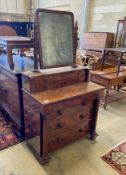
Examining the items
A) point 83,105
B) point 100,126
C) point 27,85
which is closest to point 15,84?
point 27,85

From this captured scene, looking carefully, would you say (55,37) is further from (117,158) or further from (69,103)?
(117,158)

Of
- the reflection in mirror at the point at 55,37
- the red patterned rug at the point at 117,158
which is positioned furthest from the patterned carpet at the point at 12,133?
the red patterned rug at the point at 117,158

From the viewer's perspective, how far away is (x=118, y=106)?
2797 mm

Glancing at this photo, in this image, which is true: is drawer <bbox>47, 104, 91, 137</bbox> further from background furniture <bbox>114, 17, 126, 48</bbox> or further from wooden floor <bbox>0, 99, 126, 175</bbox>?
background furniture <bbox>114, 17, 126, 48</bbox>

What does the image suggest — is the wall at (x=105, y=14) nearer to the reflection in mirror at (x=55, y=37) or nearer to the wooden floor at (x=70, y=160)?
the reflection in mirror at (x=55, y=37)

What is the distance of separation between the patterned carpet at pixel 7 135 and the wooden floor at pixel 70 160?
82 mm

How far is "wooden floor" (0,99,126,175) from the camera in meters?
1.48

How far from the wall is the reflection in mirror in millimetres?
2557

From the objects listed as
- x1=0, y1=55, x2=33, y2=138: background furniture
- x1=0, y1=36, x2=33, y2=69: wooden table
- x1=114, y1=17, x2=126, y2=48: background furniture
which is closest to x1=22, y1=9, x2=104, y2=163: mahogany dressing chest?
x1=0, y1=55, x2=33, y2=138: background furniture

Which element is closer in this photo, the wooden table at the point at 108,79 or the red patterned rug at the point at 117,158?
the red patterned rug at the point at 117,158

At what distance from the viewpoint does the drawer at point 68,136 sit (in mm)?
1563

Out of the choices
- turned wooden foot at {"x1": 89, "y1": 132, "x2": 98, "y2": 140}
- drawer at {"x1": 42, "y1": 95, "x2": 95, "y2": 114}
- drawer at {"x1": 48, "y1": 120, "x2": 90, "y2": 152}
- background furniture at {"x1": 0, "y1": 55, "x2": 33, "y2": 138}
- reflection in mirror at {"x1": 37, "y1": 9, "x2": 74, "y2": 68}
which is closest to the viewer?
drawer at {"x1": 42, "y1": 95, "x2": 95, "y2": 114}

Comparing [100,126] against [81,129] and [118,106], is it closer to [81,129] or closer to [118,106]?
[81,129]

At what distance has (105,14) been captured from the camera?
3.91 meters
